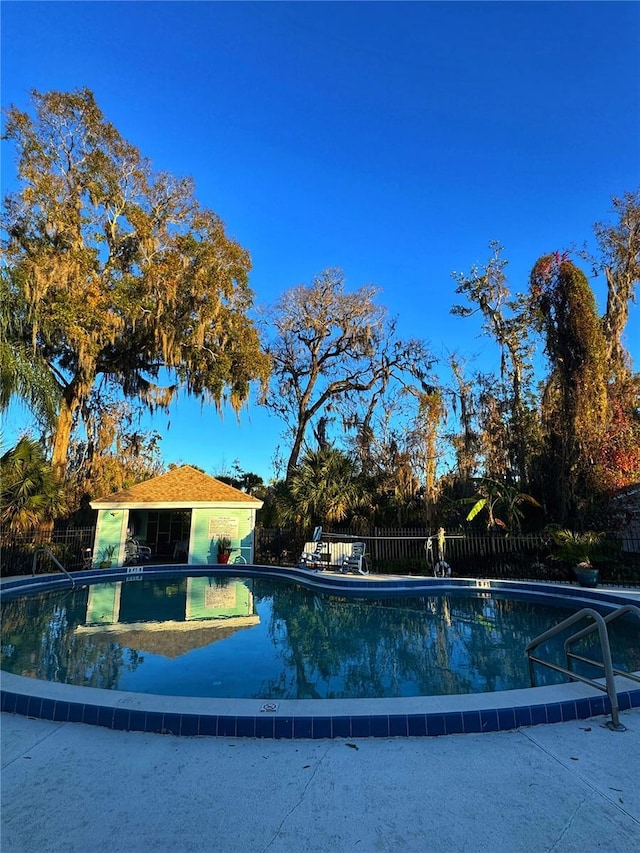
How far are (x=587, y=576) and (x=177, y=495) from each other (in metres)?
12.8

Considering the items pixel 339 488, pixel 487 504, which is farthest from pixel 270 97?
pixel 487 504

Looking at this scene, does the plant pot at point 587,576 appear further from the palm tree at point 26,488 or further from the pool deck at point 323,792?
the palm tree at point 26,488

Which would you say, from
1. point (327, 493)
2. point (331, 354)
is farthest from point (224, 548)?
point (331, 354)

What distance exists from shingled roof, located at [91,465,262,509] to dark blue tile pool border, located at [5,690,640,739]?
1277cm

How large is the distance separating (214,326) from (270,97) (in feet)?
26.9

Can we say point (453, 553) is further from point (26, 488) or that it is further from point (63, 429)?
point (63, 429)

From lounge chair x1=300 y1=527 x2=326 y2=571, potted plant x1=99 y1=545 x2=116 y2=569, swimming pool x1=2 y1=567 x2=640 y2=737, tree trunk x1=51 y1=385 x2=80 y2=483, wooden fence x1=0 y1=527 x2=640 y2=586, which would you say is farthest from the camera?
tree trunk x1=51 y1=385 x2=80 y2=483

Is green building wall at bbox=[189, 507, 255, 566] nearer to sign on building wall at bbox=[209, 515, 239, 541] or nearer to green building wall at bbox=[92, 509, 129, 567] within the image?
sign on building wall at bbox=[209, 515, 239, 541]

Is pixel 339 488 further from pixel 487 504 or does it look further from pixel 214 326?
pixel 214 326

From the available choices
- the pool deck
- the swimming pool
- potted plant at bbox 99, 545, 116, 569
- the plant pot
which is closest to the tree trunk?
potted plant at bbox 99, 545, 116, 569

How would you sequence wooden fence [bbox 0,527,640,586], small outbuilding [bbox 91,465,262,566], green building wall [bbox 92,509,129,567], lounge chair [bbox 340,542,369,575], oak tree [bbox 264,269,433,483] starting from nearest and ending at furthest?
wooden fence [bbox 0,527,640,586], lounge chair [bbox 340,542,369,575], green building wall [bbox 92,509,129,567], small outbuilding [bbox 91,465,262,566], oak tree [bbox 264,269,433,483]

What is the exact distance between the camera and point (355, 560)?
13242 millimetres

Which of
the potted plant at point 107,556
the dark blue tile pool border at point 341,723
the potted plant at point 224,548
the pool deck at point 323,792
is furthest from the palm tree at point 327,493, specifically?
the pool deck at point 323,792

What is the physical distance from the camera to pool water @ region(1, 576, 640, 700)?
4750 millimetres
